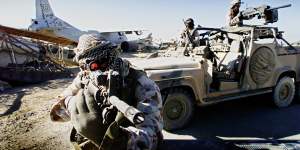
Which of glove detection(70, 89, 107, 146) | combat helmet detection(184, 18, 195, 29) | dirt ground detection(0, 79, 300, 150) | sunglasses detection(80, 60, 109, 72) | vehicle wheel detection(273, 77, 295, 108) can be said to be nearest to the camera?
glove detection(70, 89, 107, 146)

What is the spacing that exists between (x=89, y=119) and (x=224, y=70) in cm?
463

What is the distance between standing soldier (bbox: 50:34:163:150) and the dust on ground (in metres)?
2.98

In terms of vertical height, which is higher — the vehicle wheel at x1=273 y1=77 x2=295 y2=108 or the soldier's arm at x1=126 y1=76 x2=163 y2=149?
the soldier's arm at x1=126 y1=76 x2=163 y2=149

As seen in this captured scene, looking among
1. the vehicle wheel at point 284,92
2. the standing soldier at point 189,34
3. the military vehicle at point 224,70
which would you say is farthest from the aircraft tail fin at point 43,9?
the vehicle wheel at point 284,92

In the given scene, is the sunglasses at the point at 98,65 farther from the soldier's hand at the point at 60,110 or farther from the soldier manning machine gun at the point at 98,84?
the soldier's hand at the point at 60,110

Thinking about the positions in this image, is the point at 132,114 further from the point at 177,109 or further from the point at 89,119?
the point at 177,109

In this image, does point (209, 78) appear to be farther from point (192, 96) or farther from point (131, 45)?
point (131, 45)

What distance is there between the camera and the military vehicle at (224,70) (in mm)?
5578

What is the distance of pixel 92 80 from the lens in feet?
7.50

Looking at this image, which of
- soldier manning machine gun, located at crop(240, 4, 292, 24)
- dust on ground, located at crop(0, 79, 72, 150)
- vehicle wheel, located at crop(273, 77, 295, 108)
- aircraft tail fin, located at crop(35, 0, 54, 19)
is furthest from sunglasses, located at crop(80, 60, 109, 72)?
aircraft tail fin, located at crop(35, 0, 54, 19)

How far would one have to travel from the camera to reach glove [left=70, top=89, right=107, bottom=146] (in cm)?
222

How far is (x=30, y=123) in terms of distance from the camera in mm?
6488

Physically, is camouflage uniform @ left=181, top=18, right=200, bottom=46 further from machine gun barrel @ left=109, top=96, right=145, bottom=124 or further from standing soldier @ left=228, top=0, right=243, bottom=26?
machine gun barrel @ left=109, top=96, right=145, bottom=124

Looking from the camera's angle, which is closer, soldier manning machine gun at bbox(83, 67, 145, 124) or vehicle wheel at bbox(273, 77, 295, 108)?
soldier manning machine gun at bbox(83, 67, 145, 124)
